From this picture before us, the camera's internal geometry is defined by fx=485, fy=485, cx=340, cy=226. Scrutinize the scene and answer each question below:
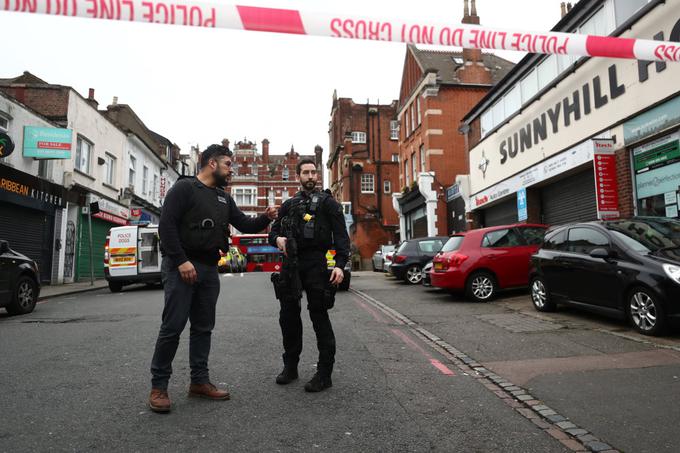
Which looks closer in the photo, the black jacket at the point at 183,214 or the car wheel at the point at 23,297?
the black jacket at the point at 183,214

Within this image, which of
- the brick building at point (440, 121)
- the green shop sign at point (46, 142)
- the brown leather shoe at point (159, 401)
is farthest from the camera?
the brick building at point (440, 121)

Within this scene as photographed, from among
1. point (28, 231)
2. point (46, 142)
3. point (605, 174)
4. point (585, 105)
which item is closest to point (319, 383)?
point (605, 174)

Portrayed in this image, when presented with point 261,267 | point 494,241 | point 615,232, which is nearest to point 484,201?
point 494,241

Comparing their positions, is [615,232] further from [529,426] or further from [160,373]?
[160,373]

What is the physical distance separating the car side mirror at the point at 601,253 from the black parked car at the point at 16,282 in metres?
9.50

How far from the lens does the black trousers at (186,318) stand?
3.63 meters

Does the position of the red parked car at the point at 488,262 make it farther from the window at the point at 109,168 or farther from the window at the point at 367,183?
the window at the point at 367,183

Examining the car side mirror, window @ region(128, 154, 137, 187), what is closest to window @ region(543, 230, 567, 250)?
the car side mirror

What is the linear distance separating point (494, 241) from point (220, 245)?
8.10 meters

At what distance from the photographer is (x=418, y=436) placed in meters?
3.08

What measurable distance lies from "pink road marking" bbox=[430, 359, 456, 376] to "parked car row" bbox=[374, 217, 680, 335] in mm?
2859

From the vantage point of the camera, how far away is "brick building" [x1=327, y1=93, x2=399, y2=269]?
4206 cm

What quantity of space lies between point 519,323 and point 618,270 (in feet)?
5.42

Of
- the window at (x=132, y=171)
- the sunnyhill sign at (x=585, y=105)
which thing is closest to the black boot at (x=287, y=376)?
the sunnyhill sign at (x=585, y=105)
